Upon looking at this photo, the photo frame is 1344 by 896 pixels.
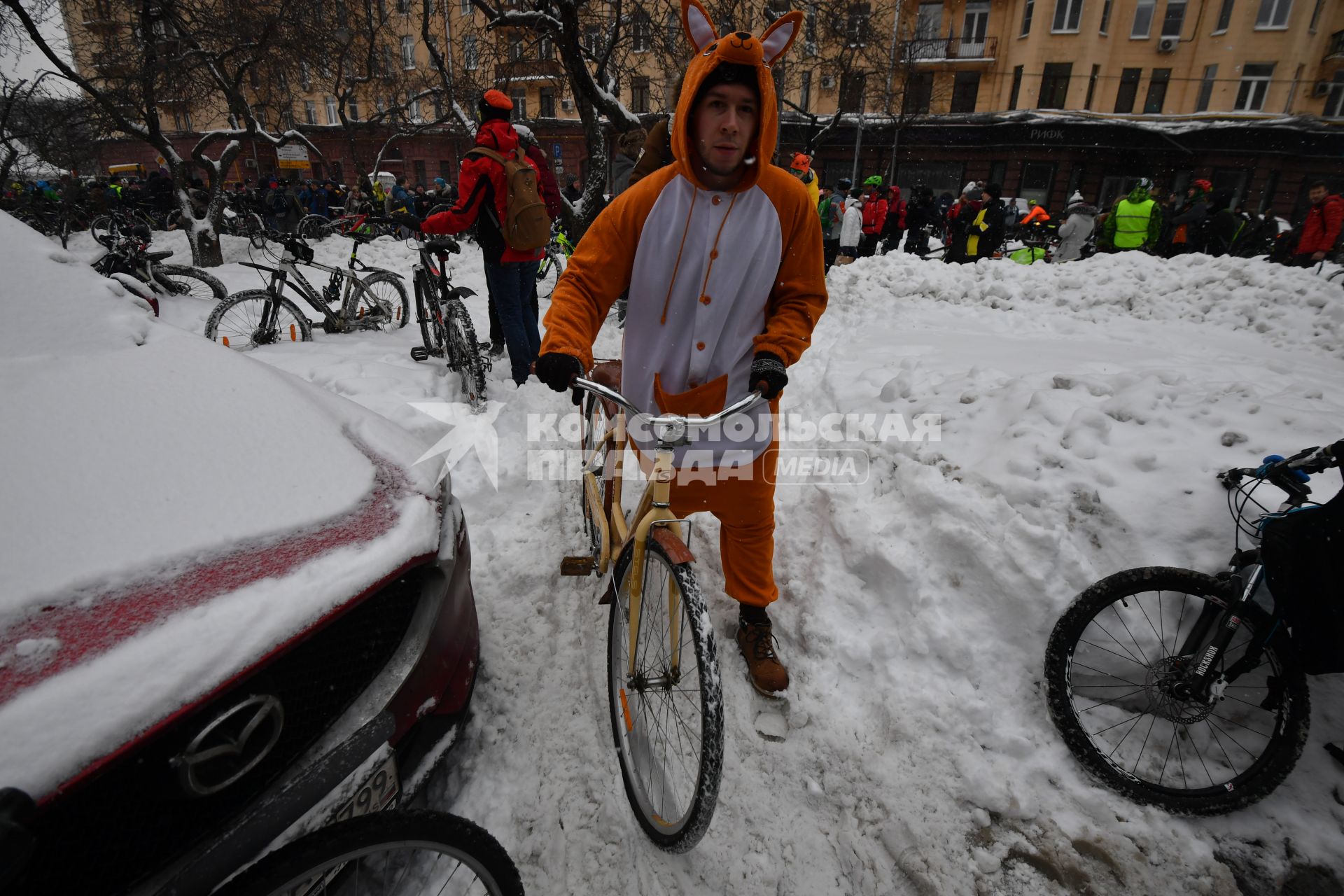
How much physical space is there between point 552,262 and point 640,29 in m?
5.68

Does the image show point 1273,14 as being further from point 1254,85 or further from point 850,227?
point 850,227

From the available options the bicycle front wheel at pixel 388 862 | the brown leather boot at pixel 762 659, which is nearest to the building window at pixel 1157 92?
the brown leather boot at pixel 762 659

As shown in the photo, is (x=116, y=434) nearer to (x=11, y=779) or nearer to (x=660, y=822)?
(x=11, y=779)

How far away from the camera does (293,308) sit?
6410mm

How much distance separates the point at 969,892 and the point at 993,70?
4012 centimetres

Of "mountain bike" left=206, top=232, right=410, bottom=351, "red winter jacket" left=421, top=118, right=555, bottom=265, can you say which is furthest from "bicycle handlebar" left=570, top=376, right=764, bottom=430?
"mountain bike" left=206, top=232, right=410, bottom=351

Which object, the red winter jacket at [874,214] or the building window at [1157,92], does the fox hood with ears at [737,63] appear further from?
the building window at [1157,92]

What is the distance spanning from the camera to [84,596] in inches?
48.8

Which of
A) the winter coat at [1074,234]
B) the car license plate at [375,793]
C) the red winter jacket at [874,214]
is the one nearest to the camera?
the car license plate at [375,793]

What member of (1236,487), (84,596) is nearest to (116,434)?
(84,596)

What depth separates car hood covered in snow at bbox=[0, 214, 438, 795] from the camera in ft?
3.58

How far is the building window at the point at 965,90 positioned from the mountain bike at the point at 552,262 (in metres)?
29.9

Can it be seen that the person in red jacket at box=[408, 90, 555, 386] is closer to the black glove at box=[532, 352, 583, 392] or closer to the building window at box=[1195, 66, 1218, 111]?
the black glove at box=[532, 352, 583, 392]

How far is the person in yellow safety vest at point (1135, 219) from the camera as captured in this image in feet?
34.9
